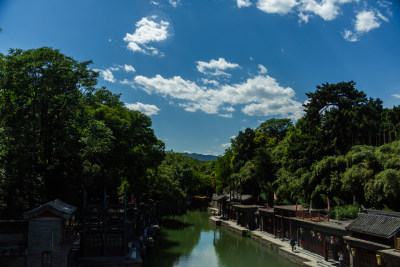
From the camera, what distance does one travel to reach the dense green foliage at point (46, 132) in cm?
1789

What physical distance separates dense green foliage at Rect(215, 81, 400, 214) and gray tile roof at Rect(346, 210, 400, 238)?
592 centimetres

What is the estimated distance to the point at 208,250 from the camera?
97.6 feet

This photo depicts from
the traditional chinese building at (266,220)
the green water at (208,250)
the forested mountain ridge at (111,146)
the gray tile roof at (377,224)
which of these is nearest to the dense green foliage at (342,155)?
the forested mountain ridge at (111,146)

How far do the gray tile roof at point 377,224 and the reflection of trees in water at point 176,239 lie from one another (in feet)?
46.8

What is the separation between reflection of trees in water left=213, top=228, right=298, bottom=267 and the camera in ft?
81.4

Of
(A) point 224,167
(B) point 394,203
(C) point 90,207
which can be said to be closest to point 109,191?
(C) point 90,207

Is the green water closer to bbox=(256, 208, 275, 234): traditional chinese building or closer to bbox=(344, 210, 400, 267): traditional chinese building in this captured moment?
bbox=(256, 208, 275, 234): traditional chinese building

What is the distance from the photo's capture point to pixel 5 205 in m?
18.3

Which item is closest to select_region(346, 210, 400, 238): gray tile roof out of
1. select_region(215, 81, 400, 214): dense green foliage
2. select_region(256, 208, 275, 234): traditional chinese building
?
select_region(215, 81, 400, 214): dense green foliage

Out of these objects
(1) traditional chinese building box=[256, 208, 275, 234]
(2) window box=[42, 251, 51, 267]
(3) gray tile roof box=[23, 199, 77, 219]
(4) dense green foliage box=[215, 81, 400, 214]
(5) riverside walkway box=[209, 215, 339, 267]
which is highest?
(4) dense green foliage box=[215, 81, 400, 214]

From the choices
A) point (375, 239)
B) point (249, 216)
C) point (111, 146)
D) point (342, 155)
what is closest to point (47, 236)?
point (111, 146)

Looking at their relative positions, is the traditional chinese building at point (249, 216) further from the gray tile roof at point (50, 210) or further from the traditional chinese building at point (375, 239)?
the gray tile roof at point (50, 210)

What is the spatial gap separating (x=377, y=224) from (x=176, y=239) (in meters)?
22.8

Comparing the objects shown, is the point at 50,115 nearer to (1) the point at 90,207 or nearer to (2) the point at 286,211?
(1) the point at 90,207
